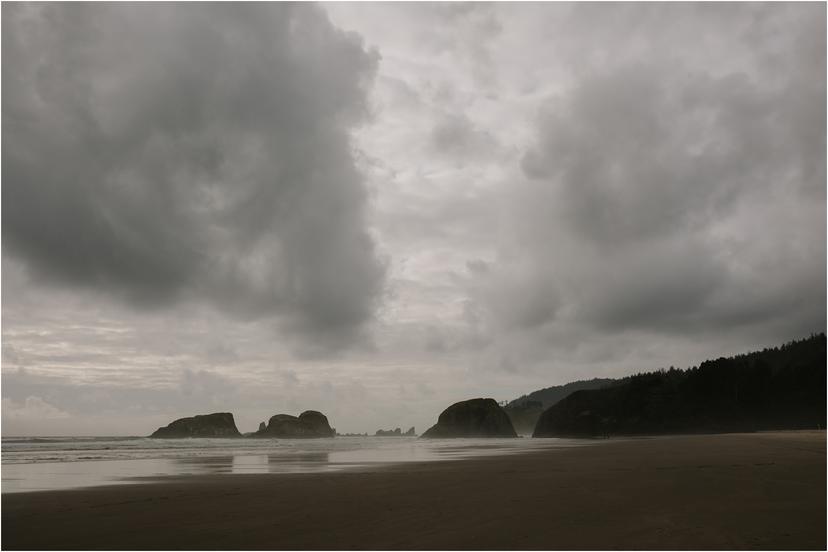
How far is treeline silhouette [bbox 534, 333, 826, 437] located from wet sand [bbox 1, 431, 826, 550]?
319 feet

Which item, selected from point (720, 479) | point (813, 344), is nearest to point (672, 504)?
point (720, 479)

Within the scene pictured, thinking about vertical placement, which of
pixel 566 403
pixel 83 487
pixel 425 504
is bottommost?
pixel 566 403

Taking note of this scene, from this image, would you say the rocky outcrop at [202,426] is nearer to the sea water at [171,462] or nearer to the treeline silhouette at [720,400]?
the treeline silhouette at [720,400]

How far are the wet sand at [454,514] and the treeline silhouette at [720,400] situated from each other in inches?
3832

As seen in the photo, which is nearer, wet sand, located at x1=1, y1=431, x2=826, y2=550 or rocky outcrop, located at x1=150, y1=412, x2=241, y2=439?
wet sand, located at x1=1, y1=431, x2=826, y2=550

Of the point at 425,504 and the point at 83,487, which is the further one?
the point at 83,487

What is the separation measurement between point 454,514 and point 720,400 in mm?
125085

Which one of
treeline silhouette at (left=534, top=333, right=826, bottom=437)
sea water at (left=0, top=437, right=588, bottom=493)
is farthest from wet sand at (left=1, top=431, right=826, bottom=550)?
treeline silhouette at (left=534, top=333, right=826, bottom=437)

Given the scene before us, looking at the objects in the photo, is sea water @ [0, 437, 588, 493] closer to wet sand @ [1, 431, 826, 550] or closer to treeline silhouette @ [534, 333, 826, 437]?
wet sand @ [1, 431, 826, 550]

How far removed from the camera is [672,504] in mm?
10852

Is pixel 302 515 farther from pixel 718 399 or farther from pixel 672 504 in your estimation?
pixel 718 399

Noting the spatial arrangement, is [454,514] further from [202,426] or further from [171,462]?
[202,426]

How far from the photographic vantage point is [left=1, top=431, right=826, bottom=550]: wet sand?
8.44 meters

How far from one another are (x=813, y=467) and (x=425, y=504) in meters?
12.6
